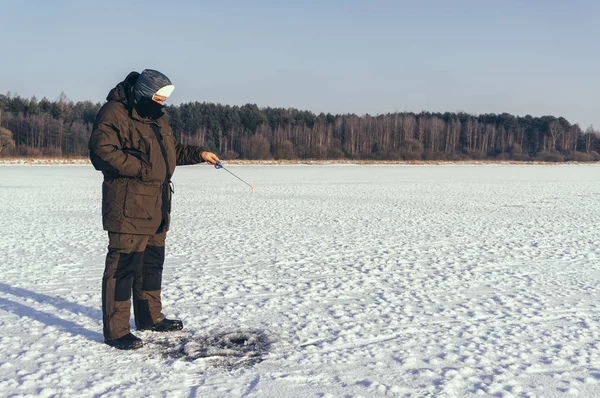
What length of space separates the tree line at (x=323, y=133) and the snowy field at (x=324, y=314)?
65.2m

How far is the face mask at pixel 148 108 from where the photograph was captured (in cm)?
374

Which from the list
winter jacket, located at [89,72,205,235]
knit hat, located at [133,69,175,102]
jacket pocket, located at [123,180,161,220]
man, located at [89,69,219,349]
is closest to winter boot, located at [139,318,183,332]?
man, located at [89,69,219,349]

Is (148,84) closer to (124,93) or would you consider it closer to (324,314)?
(124,93)

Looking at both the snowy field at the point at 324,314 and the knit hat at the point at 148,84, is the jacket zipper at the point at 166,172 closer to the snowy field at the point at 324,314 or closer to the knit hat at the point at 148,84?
the knit hat at the point at 148,84

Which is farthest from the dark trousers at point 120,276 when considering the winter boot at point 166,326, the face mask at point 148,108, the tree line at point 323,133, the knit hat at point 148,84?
the tree line at point 323,133

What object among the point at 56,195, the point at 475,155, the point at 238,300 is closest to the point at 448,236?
the point at 238,300

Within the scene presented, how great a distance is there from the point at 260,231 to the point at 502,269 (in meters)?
4.54

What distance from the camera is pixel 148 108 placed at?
378 cm

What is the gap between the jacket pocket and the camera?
3721mm

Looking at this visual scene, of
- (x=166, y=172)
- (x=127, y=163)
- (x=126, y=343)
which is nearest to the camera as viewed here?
(x=127, y=163)

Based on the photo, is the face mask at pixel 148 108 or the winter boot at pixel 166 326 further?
the winter boot at pixel 166 326

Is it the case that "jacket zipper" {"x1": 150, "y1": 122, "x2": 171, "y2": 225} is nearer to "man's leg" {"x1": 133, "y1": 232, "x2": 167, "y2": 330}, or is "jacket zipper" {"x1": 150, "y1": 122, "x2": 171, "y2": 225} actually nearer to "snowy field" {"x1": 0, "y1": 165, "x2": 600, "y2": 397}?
"man's leg" {"x1": 133, "y1": 232, "x2": 167, "y2": 330}

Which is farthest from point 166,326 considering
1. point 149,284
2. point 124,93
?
point 124,93

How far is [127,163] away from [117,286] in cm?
84
